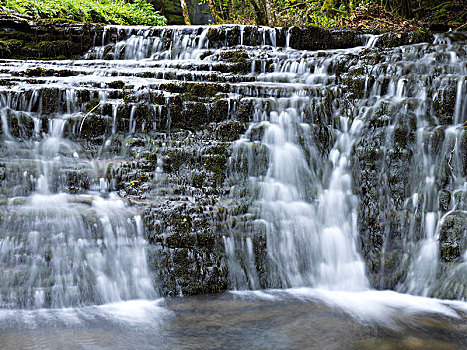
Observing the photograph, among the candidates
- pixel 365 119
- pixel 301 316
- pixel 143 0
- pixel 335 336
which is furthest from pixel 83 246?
pixel 143 0

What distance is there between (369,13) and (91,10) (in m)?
9.81

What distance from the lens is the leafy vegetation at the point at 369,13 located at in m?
12.1

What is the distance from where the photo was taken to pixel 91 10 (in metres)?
14.4

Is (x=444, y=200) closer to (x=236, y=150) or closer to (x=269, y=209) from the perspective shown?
(x=269, y=209)

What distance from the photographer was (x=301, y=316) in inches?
162

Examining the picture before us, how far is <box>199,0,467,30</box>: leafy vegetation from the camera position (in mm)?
12125

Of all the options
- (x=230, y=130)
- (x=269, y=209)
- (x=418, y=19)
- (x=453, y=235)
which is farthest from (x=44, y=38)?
(x=418, y=19)

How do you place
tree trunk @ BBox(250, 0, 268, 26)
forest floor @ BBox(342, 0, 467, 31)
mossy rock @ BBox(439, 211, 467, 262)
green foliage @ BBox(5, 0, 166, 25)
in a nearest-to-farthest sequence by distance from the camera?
mossy rock @ BBox(439, 211, 467, 262), forest floor @ BBox(342, 0, 467, 31), green foliage @ BBox(5, 0, 166, 25), tree trunk @ BBox(250, 0, 268, 26)

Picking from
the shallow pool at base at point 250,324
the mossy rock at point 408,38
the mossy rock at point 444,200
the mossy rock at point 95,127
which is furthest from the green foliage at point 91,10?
the mossy rock at point 444,200

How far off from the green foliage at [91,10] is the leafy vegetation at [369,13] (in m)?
5.06

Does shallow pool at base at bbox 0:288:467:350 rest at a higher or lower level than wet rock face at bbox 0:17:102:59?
lower

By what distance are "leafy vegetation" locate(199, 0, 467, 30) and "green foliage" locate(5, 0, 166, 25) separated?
5061mm

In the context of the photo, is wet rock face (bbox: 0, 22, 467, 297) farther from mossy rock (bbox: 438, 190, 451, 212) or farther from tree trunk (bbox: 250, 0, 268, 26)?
tree trunk (bbox: 250, 0, 268, 26)

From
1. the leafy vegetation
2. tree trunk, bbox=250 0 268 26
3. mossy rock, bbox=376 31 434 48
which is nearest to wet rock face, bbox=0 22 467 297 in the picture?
mossy rock, bbox=376 31 434 48
